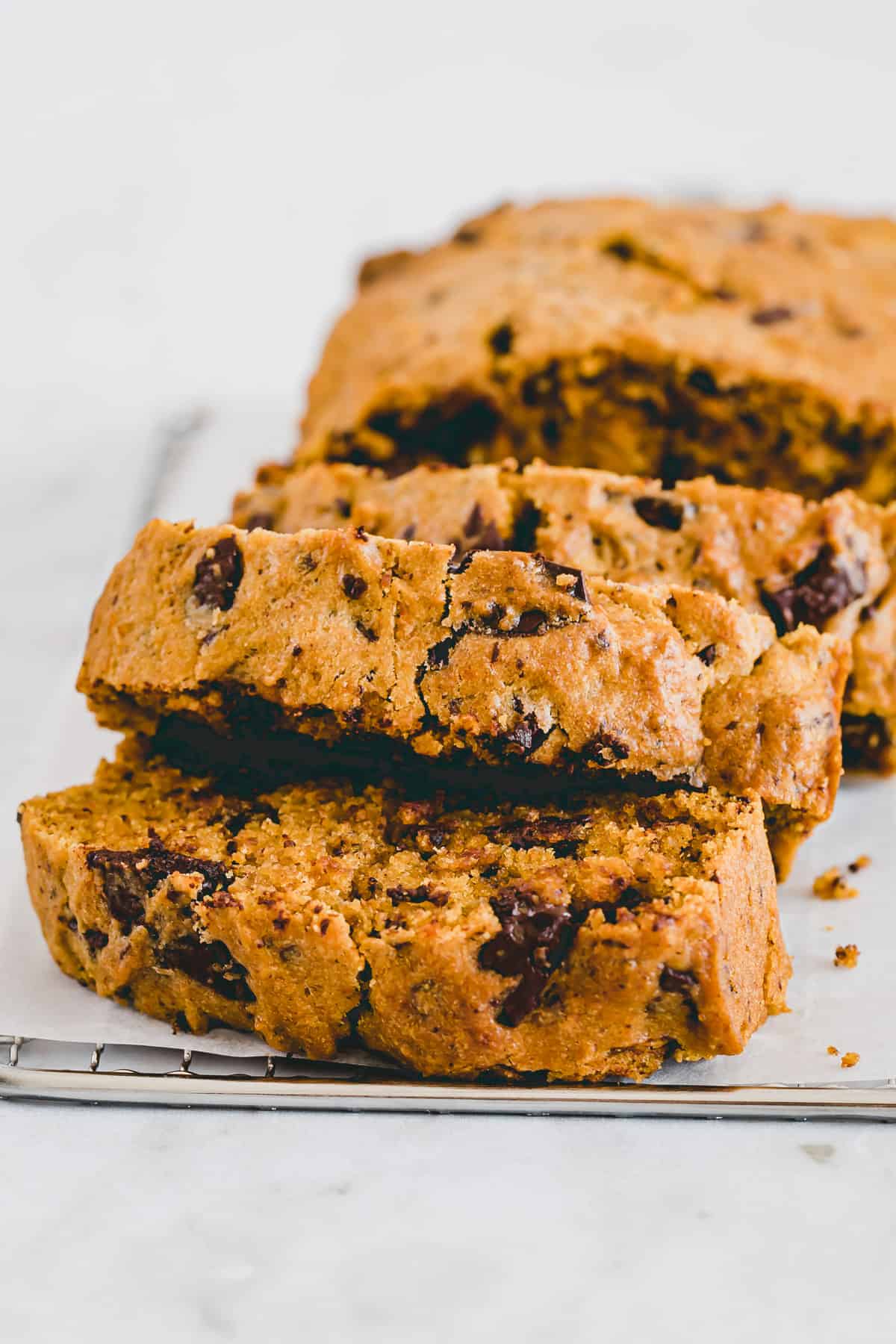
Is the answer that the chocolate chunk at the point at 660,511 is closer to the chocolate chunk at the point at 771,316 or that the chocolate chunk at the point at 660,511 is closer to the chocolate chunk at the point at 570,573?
the chocolate chunk at the point at 570,573

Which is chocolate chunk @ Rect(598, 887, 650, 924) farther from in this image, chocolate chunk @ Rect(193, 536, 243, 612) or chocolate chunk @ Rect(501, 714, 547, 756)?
chocolate chunk @ Rect(193, 536, 243, 612)

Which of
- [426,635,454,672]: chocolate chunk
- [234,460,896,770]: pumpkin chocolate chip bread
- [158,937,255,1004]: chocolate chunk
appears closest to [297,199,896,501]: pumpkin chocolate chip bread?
[234,460,896,770]: pumpkin chocolate chip bread

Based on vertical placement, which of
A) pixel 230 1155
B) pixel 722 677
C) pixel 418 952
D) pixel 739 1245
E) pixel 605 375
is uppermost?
pixel 605 375

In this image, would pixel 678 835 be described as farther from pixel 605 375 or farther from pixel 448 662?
pixel 605 375

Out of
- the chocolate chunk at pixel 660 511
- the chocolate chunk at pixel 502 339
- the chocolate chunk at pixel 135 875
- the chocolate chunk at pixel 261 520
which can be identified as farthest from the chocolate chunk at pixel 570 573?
the chocolate chunk at pixel 502 339

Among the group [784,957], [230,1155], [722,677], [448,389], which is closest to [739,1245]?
[784,957]

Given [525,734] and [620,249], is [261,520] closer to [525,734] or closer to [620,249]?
[525,734]

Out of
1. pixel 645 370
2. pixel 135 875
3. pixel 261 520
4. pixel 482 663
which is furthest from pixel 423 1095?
pixel 645 370
